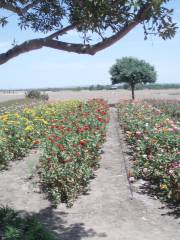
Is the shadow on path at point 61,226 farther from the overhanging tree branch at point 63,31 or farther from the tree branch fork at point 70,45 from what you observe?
the overhanging tree branch at point 63,31

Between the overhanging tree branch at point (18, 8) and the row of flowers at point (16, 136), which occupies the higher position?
the overhanging tree branch at point (18, 8)

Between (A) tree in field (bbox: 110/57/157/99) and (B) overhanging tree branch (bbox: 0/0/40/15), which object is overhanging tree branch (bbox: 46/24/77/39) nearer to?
(B) overhanging tree branch (bbox: 0/0/40/15)

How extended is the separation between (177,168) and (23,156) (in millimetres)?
4325

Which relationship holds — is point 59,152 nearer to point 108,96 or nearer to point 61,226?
point 61,226

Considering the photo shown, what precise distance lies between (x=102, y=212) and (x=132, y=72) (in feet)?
124

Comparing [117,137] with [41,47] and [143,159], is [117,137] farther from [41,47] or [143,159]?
[41,47]

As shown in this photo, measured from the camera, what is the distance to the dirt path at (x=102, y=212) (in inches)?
213

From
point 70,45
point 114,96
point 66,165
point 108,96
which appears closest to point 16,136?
point 66,165

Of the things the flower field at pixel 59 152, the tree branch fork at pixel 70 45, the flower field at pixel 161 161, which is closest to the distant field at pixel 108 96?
the flower field at pixel 59 152

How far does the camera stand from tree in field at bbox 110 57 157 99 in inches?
1713

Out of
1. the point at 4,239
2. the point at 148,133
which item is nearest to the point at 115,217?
the point at 4,239

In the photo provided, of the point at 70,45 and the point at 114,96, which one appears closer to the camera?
the point at 70,45

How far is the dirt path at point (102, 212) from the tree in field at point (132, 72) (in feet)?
117

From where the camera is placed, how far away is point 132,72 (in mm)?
43219
